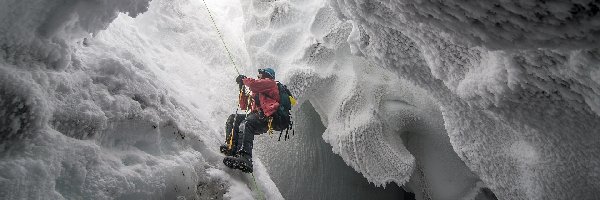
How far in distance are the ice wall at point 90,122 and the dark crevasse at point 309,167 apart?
5.09 feet

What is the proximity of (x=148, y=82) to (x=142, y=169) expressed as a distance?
3.28 ft

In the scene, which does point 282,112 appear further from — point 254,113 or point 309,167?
point 309,167

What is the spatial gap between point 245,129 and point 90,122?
1.58 metres

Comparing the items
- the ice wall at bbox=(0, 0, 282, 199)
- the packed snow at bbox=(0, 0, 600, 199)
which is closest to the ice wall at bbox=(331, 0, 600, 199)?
the packed snow at bbox=(0, 0, 600, 199)

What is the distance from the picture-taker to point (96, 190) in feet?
7.25

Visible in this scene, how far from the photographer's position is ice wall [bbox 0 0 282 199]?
6.40ft

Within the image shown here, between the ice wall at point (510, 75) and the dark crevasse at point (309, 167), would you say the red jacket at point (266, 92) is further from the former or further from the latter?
the dark crevasse at point (309, 167)

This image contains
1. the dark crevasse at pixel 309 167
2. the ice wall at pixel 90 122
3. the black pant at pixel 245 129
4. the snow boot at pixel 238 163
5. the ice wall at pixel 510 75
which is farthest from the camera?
the dark crevasse at pixel 309 167

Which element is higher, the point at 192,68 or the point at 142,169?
the point at 192,68

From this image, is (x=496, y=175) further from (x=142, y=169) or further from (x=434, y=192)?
(x=142, y=169)

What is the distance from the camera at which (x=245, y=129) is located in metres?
3.78

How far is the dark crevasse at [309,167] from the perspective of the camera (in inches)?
220

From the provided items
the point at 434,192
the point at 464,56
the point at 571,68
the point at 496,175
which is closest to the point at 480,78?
the point at 464,56

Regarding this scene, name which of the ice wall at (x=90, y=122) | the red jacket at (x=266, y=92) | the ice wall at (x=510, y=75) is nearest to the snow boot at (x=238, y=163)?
the ice wall at (x=90, y=122)
